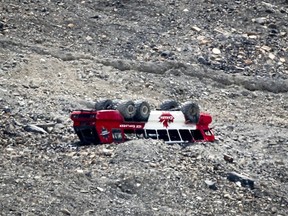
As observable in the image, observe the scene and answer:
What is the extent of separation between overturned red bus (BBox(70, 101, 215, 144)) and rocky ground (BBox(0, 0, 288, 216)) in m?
0.29

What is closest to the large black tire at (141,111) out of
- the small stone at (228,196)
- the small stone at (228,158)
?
the small stone at (228,158)

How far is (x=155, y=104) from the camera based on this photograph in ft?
59.8

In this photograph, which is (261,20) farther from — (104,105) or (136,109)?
(136,109)

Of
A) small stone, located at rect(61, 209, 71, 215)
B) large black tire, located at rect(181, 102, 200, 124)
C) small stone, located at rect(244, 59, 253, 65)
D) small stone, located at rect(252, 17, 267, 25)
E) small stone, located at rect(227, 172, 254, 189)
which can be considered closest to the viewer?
small stone, located at rect(61, 209, 71, 215)

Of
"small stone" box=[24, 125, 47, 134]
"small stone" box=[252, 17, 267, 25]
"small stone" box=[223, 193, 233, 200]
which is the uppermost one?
"small stone" box=[252, 17, 267, 25]

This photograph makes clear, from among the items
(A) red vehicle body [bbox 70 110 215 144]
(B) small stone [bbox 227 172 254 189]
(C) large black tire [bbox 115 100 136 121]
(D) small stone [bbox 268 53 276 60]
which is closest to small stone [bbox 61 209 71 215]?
(A) red vehicle body [bbox 70 110 215 144]

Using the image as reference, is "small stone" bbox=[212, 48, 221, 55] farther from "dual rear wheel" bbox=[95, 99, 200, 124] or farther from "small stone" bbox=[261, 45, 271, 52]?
"dual rear wheel" bbox=[95, 99, 200, 124]

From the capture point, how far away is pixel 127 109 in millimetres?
14414

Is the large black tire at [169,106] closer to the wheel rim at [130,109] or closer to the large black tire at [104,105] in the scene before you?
the large black tire at [104,105]

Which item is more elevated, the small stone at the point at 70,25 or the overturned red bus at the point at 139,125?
the small stone at the point at 70,25

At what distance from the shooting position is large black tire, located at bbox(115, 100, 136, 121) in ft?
47.2

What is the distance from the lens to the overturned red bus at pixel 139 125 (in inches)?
562

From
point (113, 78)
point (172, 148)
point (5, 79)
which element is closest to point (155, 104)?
point (113, 78)

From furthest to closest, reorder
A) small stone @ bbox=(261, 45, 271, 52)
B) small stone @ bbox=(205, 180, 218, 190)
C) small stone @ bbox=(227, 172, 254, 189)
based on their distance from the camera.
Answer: small stone @ bbox=(261, 45, 271, 52)
small stone @ bbox=(227, 172, 254, 189)
small stone @ bbox=(205, 180, 218, 190)
